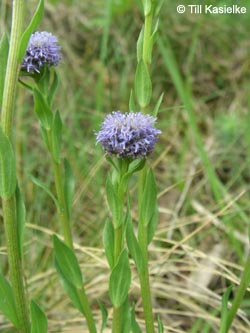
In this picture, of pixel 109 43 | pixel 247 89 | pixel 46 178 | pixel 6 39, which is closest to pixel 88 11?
pixel 109 43

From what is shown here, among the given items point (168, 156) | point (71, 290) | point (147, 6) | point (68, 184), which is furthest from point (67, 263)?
point (168, 156)

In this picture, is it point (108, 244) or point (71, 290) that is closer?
point (108, 244)

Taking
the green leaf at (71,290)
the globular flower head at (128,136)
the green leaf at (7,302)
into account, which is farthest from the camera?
the green leaf at (71,290)

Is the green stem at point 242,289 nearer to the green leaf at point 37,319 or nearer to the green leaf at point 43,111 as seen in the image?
the green leaf at point 37,319

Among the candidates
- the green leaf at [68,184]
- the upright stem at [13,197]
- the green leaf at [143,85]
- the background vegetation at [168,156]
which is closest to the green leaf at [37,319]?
the upright stem at [13,197]

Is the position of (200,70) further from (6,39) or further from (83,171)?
(6,39)

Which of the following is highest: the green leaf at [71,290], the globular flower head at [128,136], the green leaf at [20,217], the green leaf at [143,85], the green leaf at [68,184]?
the green leaf at [143,85]

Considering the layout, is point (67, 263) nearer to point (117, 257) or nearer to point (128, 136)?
point (117, 257)
